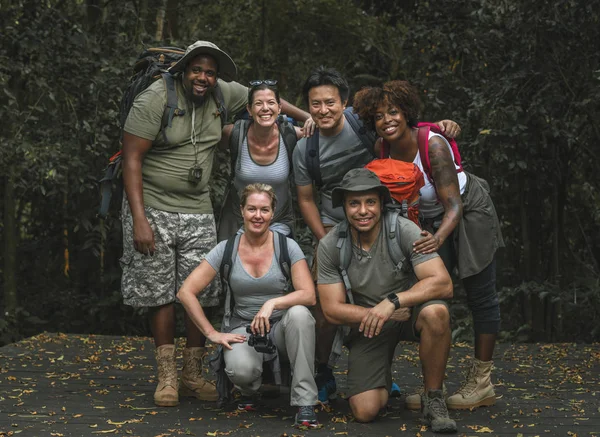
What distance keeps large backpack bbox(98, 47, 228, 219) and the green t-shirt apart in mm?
31

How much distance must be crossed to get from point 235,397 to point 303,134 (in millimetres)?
1522

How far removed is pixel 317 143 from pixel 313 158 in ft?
0.30

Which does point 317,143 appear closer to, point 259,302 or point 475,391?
point 259,302

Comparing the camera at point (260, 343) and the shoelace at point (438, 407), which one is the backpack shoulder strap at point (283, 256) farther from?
the shoelace at point (438, 407)

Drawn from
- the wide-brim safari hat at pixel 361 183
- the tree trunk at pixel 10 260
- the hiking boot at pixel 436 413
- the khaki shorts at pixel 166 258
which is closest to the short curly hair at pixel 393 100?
the wide-brim safari hat at pixel 361 183

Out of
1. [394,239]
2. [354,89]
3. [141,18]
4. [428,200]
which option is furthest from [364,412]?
[354,89]

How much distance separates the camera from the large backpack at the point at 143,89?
197 inches

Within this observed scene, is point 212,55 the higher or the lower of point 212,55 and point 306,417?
the higher

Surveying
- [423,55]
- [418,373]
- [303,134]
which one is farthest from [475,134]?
[303,134]

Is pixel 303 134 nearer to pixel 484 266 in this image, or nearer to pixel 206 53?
pixel 206 53

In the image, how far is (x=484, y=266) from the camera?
4812 mm

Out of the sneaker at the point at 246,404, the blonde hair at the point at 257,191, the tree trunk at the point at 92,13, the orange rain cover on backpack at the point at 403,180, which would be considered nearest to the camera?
the orange rain cover on backpack at the point at 403,180

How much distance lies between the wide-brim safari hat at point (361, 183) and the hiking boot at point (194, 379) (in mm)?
1309

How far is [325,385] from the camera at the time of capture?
500cm
